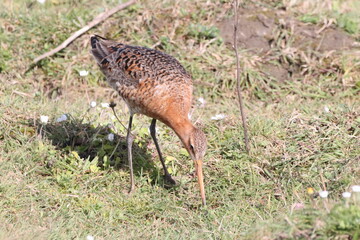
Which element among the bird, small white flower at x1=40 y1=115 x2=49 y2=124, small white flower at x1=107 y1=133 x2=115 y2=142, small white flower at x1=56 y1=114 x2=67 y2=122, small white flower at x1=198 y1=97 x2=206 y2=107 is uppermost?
the bird

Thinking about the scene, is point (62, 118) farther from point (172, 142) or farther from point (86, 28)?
point (86, 28)

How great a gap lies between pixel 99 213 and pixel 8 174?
0.97 metres

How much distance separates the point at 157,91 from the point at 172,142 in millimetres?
953

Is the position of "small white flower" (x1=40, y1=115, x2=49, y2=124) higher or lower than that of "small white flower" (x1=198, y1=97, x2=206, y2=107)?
higher

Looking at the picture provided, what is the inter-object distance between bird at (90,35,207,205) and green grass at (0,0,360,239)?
1.13 feet

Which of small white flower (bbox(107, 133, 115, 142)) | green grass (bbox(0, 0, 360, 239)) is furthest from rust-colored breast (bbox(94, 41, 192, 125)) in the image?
green grass (bbox(0, 0, 360, 239))

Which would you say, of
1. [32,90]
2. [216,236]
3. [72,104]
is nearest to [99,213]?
[216,236]

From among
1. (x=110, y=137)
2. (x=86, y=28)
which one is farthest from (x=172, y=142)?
(x=86, y=28)

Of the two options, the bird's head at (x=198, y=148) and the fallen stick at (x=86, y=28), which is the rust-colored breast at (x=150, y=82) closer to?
the bird's head at (x=198, y=148)

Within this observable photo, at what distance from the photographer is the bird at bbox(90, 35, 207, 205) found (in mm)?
5480

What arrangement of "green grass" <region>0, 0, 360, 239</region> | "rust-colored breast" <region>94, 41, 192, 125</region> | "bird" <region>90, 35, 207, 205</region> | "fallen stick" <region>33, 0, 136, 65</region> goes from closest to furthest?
"green grass" <region>0, 0, 360, 239</region> → "bird" <region>90, 35, 207, 205</region> → "rust-colored breast" <region>94, 41, 192, 125</region> → "fallen stick" <region>33, 0, 136, 65</region>

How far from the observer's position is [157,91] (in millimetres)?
5750

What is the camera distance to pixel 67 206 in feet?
17.8

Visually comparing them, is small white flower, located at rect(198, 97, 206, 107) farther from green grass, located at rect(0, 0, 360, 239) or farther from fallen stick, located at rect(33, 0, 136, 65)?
fallen stick, located at rect(33, 0, 136, 65)
